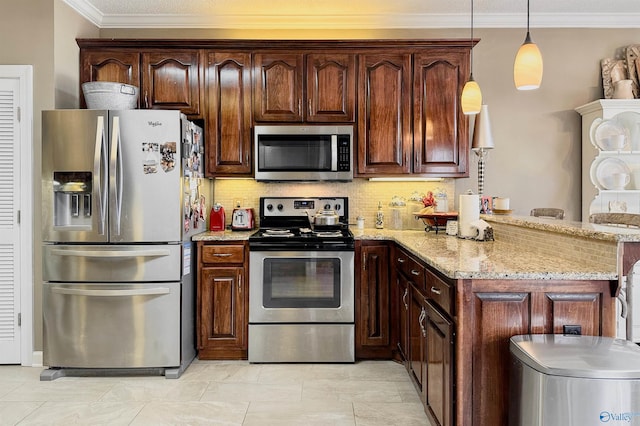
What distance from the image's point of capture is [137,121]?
2986 mm

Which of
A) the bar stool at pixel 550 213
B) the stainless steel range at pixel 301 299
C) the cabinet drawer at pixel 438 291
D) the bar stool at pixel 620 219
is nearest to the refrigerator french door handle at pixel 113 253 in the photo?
the stainless steel range at pixel 301 299

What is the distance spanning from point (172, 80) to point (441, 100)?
Result: 220 centimetres

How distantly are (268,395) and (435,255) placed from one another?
54.9 inches

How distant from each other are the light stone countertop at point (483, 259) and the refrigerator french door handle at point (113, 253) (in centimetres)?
32

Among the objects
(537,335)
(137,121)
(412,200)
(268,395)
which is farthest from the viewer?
(412,200)

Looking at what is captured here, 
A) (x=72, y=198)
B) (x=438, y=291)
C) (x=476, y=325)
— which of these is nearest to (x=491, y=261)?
(x=438, y=291)

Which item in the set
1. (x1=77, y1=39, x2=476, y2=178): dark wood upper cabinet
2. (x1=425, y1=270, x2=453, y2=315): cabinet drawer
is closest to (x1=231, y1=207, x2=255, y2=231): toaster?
(x1=77, y1=39, x2=476, y2=178): dark wood upper cabinet

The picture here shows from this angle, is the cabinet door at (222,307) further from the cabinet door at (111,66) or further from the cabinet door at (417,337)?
the cabinet door at (111,66)

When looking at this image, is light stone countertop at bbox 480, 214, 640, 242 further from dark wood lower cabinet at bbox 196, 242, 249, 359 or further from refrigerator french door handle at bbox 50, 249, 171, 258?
refrigerator french door handle at bbox 50, 249, 171, 258

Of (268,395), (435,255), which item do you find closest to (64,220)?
(268,395)

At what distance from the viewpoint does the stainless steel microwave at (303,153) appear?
355cm

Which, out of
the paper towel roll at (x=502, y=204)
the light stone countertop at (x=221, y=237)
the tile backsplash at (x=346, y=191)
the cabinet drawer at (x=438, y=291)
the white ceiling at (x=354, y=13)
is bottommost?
the cabinet drawer at (x=438, y=291)

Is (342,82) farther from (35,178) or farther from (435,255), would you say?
(35,178)

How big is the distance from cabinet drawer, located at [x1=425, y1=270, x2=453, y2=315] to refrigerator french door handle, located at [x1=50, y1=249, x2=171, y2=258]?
180 cm
